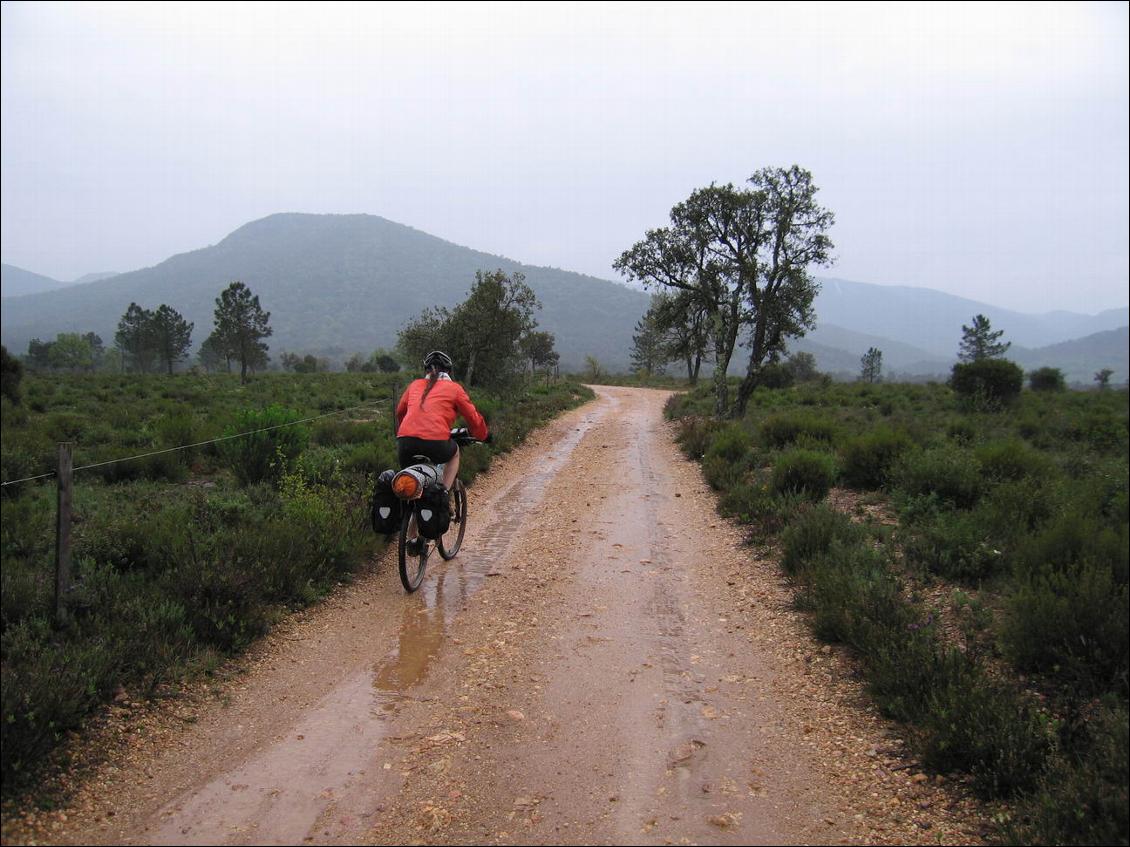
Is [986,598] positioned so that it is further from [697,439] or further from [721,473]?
[697,439]

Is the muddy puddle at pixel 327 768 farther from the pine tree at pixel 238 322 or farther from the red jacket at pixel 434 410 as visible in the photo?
the pine tree at pixel 238 322

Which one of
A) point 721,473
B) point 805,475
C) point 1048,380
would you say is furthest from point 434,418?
point 1048,380

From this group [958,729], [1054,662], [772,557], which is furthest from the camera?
[772,557]

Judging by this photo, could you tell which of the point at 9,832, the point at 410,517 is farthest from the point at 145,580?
the point at 9,832

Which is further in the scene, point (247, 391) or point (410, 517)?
point (247, 391)

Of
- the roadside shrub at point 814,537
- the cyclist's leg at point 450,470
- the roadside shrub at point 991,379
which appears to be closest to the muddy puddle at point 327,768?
the cyclist's leg at point 450,470

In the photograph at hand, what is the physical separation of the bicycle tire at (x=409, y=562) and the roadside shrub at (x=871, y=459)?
21.9 ft

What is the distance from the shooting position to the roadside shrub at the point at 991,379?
25406mm

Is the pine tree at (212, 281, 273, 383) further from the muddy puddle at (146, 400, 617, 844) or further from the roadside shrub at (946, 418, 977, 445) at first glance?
the muddy puddle at (146, 400, 617, 844)

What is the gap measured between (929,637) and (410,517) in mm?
4279

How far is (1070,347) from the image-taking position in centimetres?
17738

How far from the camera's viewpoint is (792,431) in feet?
45.0

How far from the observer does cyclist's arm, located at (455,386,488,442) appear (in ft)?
21.5

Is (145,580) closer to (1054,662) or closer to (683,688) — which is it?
(683,688)
